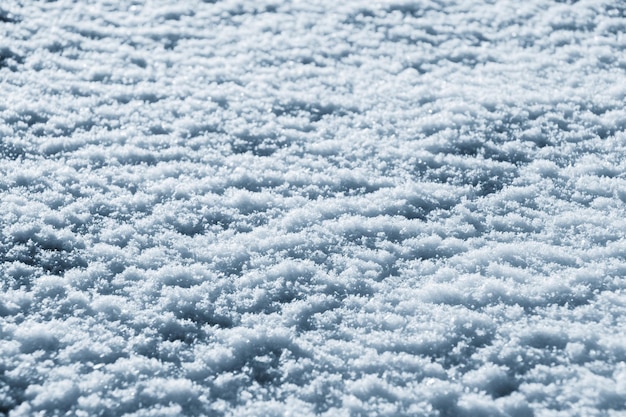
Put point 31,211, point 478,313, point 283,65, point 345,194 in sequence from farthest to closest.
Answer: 1. point 283,65
2. point 345,194
3. point 31,211
4. point 478,313

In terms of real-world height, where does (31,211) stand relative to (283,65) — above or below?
below

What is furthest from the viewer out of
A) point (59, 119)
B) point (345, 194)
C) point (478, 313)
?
point (59, 119)

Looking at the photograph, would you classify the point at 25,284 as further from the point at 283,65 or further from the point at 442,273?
the point at 283,65

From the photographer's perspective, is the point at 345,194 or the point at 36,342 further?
the point at 345,194

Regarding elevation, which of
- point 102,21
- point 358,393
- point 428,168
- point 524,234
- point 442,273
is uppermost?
point 102,21

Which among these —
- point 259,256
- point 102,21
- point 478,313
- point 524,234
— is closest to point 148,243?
point 259,256

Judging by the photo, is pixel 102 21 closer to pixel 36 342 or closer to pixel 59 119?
pixel 59 119
